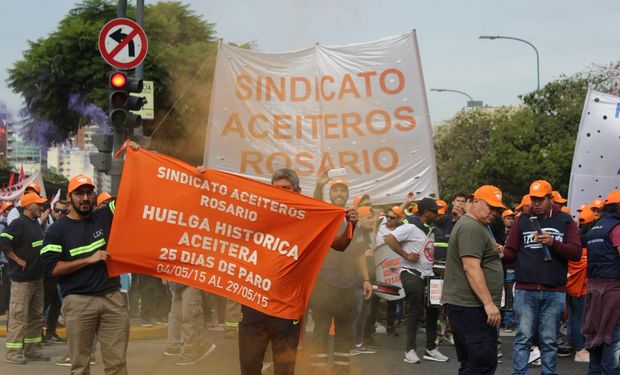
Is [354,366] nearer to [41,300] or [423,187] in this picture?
[423,187]

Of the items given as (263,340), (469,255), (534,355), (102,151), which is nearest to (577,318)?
(534,355)

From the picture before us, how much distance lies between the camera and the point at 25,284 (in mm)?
10641

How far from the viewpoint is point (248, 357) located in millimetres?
6520

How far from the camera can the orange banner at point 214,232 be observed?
671 centimetres

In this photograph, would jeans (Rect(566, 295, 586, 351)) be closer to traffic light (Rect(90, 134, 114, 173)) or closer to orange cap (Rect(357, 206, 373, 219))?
orange cap (Rect(357, 206, 373, 219))

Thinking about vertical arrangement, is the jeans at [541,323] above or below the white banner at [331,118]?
below

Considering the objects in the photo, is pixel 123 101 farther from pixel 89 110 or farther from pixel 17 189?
pixel 89 110

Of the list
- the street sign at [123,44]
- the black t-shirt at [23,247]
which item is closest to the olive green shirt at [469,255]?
the black t-shirt at [23,247]

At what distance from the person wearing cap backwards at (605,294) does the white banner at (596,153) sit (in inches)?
159

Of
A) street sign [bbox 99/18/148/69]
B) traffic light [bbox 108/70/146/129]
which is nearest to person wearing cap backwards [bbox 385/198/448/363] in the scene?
traffic light [bbox 108/70/146/129]

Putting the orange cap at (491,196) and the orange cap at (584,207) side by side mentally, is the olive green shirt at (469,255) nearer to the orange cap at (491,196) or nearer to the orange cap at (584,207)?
the orange cap at (491,196)

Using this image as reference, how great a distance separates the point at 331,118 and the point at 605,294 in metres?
3.61

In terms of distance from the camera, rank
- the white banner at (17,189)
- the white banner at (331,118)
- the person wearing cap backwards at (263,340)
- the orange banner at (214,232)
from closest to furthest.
Result: the person wearing cap backwards at (263,340)
the orange banner at (214,232)
the white banner at (331,118)
the white banner at (17,189)

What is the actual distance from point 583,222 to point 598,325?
385cm
